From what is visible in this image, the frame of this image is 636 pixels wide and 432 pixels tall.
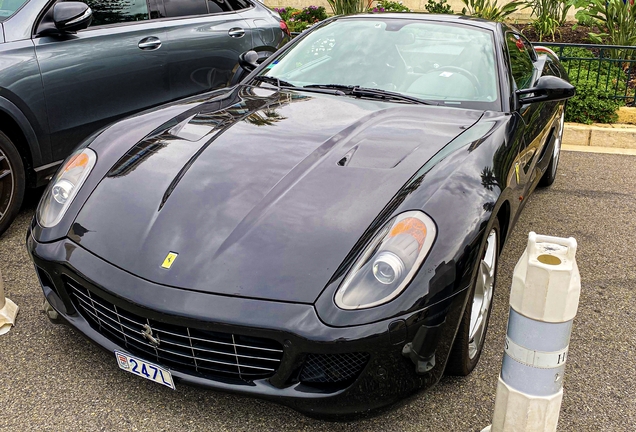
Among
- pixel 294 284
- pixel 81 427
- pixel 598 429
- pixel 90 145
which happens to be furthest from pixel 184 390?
pixel 598 429

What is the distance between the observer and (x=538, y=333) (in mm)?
1879

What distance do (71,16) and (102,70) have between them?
459 mm

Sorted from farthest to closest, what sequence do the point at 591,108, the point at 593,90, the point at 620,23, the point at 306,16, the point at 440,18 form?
1. the point at 306,16
2. the point at 620,23
3. the point at 593,90
4. the point at 591,108
5. the point at 440,18

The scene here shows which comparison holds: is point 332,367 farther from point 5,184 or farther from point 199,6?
point 199,6

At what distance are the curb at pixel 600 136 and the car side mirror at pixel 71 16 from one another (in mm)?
4840

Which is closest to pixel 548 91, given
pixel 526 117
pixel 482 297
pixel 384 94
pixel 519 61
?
pixel 526 117

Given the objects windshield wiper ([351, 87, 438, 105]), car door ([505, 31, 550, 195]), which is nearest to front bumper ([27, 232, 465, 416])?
car door ([505, 31, 550, 195])

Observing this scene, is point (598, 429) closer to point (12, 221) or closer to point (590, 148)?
point (12, 221)

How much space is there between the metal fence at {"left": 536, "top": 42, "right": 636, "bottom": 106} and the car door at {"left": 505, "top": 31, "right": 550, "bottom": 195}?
2972mm

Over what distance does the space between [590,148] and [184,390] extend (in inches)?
211

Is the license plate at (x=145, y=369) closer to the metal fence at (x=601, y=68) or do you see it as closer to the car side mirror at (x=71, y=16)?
the car side mirror at (x=71, y=16)

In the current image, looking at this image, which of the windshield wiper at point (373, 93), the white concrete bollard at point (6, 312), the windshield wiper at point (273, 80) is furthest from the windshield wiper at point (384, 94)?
the white concrete bollard at point (6, 312)

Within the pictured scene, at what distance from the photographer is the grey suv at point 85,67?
380cm

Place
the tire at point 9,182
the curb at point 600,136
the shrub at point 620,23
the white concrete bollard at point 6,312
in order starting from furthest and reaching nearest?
1. the shrub at point 620,23
2. the curb at point 600,136
3. the tire at point 9,182
4. the white concrete bollard at point 6,312
